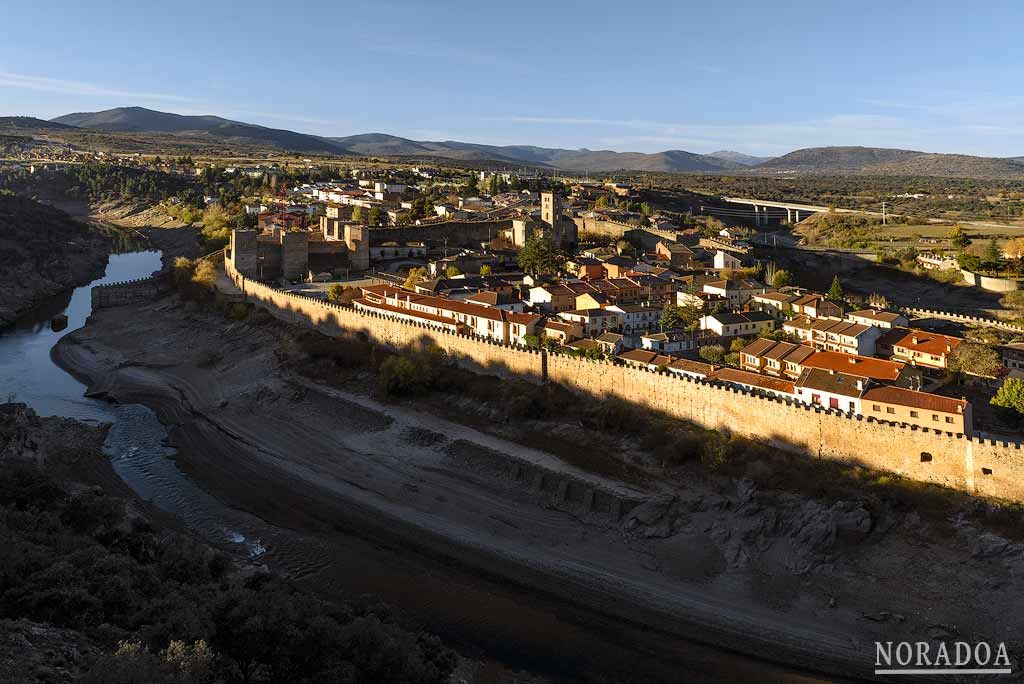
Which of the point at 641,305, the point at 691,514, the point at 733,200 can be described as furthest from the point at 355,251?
the point at 733,200

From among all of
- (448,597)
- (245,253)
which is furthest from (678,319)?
(245,253)

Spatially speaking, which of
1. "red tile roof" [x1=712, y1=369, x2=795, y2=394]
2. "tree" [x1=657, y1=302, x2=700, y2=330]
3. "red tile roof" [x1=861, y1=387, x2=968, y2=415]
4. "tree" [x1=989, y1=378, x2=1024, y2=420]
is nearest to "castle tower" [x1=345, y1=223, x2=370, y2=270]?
"tree" [x1=657, y1=302, x2=700, y2=330]

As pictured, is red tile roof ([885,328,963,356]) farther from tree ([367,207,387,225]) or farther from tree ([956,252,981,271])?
tree ([367,207,387,225])

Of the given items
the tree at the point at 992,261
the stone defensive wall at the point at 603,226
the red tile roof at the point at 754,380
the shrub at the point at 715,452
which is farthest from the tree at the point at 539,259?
the tree at the point at 992,261

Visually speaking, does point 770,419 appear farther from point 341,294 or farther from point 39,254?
point 39,254

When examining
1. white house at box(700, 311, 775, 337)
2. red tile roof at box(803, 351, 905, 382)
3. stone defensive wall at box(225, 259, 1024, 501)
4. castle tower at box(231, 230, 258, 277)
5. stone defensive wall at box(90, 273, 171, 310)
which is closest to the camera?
stone defensive wall at box(225, 259, 1024, 501)

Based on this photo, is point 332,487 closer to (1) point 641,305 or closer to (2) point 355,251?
(1) point 641,305
